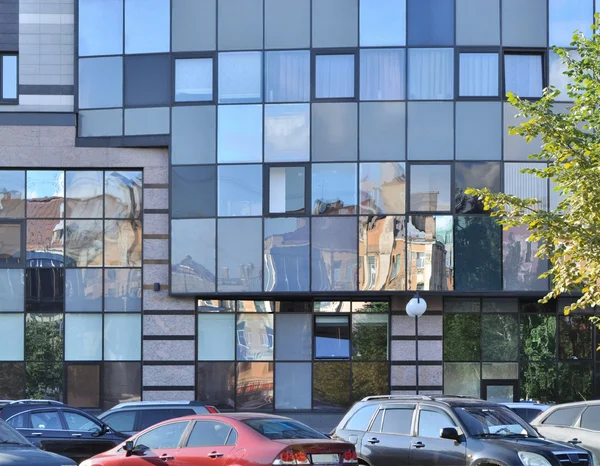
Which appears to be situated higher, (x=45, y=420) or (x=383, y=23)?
(x=383, y=23)

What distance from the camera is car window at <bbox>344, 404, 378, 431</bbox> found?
15422 mm

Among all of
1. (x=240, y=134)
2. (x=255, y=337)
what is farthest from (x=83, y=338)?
(x=240, y=134)

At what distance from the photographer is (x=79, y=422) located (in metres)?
19.1

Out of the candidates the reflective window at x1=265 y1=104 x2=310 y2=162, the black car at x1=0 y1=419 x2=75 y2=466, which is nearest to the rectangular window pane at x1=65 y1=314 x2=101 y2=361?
the reflective window at x1=265 y1=104 x2=310 y2=162

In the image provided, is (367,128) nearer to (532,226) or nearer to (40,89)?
(40,89)

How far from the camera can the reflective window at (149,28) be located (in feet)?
98.8

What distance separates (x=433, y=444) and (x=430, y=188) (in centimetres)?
1542

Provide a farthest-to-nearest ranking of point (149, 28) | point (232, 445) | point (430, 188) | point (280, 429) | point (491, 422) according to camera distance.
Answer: point (149, 28), point (430, 188), point (491, 422), point (280, 429), point (232, 445)

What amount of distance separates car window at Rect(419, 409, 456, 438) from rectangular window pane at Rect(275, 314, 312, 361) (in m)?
15.8

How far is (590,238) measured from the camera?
54.3 ft

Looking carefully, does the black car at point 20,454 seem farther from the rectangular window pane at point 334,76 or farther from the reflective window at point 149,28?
the reflective window at point 149,28

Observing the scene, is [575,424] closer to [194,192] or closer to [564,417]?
[564,417]

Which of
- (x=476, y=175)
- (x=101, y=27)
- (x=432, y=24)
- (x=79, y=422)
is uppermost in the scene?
(x=101, y=27)

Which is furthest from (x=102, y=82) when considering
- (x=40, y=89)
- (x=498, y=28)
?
(x=498, y=28)
